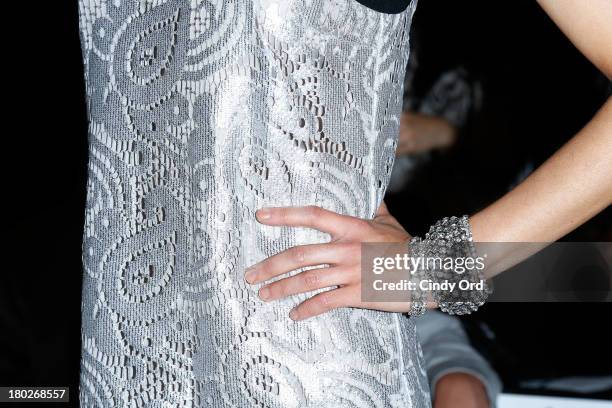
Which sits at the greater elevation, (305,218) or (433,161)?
(433,161)

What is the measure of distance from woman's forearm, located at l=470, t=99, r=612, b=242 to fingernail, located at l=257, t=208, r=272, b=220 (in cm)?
26

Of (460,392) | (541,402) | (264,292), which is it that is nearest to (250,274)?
(264,292)

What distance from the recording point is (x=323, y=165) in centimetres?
61

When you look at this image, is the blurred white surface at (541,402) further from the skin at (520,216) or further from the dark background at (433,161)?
the skin at (520,216)

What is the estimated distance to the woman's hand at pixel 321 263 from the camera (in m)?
0.60

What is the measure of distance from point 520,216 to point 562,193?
46 mm

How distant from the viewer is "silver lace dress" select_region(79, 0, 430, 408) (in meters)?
0.59

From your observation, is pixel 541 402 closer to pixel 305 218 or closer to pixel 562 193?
pixel 562 193

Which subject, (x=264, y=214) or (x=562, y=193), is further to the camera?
(x=562, y=193)

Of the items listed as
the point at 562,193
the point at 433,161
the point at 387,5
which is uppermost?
the point at 433,161

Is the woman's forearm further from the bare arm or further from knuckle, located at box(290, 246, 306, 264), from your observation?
knuckle, located at box(290, 246, 306, 264)

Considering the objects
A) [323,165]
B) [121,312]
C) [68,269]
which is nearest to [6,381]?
[68,269]

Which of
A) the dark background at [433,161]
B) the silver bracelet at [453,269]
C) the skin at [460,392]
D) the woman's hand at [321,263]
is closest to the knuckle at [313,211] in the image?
the woman's hand at [321,263]

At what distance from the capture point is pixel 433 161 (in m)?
2.26
